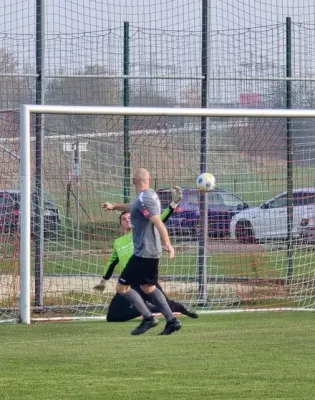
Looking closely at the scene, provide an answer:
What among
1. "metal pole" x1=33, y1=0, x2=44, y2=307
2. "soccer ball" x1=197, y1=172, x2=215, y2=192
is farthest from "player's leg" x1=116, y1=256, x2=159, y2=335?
"metal pole" x1=33, y1=0, x2=44, y2=307

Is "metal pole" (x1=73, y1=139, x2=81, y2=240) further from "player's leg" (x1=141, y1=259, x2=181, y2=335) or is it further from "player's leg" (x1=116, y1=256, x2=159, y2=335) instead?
"player's leg" (x1=141, y1=259, x2=181, y2=335)

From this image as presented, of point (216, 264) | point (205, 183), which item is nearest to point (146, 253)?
point (205, 183)

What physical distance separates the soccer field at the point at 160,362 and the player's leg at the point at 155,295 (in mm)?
137

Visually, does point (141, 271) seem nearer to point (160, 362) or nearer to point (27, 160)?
point (27, 160)

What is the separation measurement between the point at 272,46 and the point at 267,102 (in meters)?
0.84

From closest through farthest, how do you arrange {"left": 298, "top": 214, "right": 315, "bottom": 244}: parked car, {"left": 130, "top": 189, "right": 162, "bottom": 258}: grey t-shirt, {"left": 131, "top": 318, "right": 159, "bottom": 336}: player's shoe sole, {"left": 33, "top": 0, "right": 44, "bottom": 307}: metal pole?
{"left": 130, "top": 189, "right": 162, "bottom": 258}: grey t-shirt
{"left": 131, "top": 318, "right": 159, "bottom": 336}: player's shoe sole
{"left": 33, "top": 0, "right": 44, "bottom": 307}: metal pole
{"left": 298, "top": 214, "right": 315, "bottom": 244}: parked car

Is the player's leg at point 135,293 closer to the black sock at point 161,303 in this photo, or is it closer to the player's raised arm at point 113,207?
the black sock at point 161,303

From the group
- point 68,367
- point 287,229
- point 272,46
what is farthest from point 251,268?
point 68,367

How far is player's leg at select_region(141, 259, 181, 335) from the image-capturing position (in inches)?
512

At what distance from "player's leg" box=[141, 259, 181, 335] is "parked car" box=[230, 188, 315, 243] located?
3.51 m

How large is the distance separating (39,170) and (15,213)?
65 cm

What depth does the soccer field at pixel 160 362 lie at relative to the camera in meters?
9.03

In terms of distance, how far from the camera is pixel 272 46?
57.4ft

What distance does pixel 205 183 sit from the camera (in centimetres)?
1507
